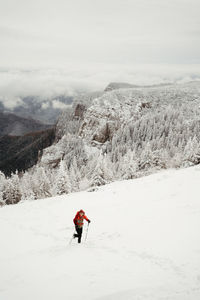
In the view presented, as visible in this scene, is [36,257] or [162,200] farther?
[162,200]

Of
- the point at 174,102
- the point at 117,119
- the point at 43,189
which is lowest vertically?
the point at 43,189

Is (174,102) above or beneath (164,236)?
above

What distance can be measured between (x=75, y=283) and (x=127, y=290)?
1685 millimetres

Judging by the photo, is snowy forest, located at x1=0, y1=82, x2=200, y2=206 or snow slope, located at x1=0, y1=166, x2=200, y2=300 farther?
snowy forest, located at x1=0, y1=82, x2=200, y2=206

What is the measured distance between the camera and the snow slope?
5.83 m

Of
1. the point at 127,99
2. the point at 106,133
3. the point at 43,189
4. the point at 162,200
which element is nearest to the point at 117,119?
the point at 106,133

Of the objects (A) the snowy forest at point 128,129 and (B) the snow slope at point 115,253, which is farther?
(A) the snowy forest at point 128,129

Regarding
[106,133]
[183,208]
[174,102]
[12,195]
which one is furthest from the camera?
[174,102]

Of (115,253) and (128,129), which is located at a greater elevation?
(115,253)

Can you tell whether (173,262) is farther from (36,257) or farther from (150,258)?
(36,257)

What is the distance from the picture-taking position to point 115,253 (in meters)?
8.23

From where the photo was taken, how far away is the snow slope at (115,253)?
5.83 meters

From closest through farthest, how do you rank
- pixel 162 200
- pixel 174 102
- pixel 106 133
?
pixel 162 200
pixel 106 133
pixel 174 102

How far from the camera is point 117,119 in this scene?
15488 cm
